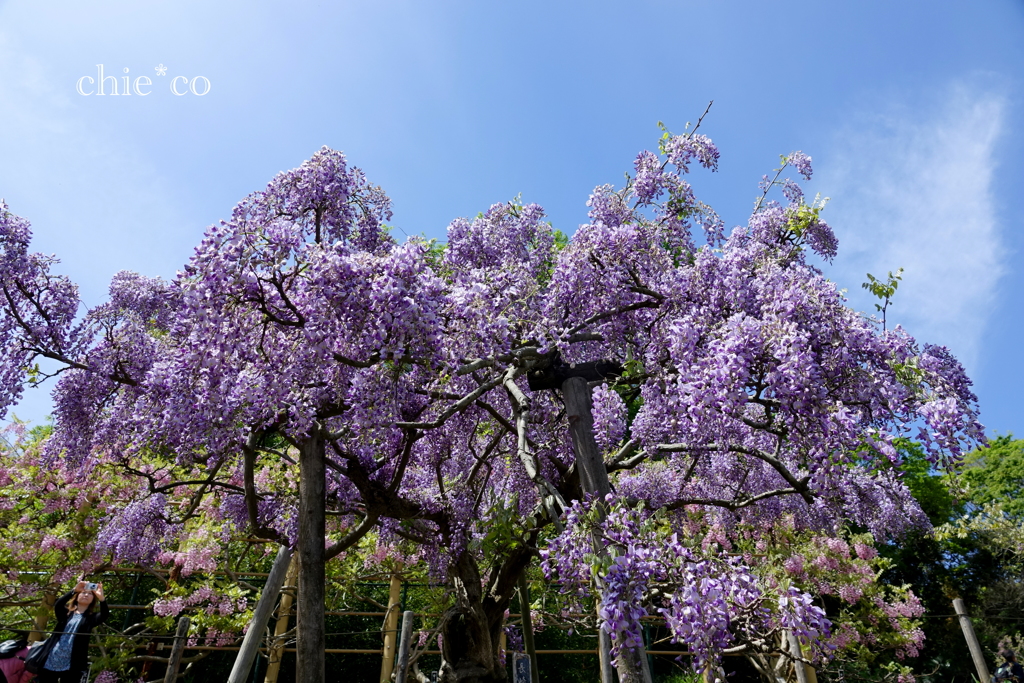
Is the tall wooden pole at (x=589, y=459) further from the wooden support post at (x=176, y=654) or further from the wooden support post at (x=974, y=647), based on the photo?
the wooden support post at (x=974, y=647)

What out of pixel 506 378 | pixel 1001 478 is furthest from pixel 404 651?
pixel 1001 478

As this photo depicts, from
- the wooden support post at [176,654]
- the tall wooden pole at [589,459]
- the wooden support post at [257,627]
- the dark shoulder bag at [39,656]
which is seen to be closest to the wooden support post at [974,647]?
the tall wooden pole at [589,459]

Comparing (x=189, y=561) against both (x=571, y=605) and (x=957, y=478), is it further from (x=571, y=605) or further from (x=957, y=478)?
(x=957, y=478)

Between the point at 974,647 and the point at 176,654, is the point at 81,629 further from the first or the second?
the point at 974,647

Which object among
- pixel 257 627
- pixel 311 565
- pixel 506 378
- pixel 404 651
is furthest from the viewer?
pixel 257 627

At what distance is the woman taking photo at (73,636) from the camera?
565 centimetres

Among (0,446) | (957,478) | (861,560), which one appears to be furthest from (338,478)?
(861,560)

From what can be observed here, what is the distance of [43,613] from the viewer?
31.4 ft

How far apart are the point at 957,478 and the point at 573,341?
3.07 meters

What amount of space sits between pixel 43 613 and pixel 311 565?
751cm

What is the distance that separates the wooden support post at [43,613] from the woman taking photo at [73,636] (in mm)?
4507

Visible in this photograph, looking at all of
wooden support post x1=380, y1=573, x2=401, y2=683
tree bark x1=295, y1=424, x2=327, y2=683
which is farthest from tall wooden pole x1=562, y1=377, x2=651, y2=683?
wooden support post x1=380, y1=573, x2=401, y2=683

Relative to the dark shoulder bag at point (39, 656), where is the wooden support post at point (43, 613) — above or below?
above

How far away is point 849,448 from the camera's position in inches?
164
